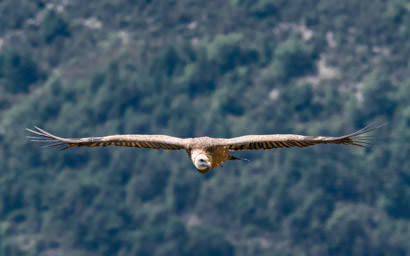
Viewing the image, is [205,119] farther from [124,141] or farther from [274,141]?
[274,141]

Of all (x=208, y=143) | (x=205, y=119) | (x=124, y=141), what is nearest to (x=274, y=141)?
(x=208, y=143)

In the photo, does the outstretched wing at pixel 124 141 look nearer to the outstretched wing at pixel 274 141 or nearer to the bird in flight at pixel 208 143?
the bird in flight at pixel 208 143

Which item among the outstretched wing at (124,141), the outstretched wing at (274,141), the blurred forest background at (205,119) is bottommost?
the outstretched wing at (274,141)

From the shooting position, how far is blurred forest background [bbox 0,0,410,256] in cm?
15875

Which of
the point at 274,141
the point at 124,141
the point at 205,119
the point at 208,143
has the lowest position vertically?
the point at 274,141

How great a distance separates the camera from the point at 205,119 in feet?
565

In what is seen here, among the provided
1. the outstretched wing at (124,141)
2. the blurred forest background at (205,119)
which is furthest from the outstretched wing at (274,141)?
the blurred forest background at (205,119)

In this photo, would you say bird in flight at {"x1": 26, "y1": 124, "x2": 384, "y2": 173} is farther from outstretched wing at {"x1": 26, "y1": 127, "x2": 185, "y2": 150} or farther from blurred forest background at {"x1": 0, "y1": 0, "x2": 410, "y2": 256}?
blurred forest background at {"x1": 0, "y1": 0, "x2": 410, "y2": 256}

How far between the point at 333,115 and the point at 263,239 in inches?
1068

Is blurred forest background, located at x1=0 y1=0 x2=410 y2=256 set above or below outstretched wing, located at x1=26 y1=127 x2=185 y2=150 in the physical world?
above

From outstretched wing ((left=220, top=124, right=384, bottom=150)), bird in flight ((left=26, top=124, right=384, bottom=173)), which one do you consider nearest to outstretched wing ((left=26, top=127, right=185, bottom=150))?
bird in flight ((left=26, top=124, right=384, bottom=173))

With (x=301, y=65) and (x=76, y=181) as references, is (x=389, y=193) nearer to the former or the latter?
(x=301, y=65)

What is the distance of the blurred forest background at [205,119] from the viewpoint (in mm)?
158750

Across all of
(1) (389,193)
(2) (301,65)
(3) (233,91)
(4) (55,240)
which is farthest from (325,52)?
(4) (55,240)
